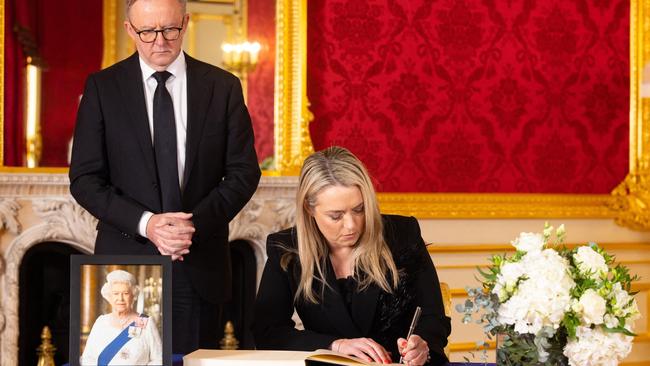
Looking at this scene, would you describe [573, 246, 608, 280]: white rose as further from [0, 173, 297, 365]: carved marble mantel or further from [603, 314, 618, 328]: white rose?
[0, 173, 297, 365]: carved marble mantel

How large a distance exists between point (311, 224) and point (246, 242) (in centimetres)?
218

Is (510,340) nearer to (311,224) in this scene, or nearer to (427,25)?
(311,224)

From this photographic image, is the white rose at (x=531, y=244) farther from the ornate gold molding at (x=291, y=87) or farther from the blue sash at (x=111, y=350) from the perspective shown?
the ornate gold molding at (x=291, y=87)

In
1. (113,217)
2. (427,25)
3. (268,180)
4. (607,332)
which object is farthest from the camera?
(427,25)

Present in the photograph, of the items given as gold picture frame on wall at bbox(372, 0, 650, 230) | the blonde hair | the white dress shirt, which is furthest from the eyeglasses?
gold picture frame on wall at bbox(372, 0, 650, 230)

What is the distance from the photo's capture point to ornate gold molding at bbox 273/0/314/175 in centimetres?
489

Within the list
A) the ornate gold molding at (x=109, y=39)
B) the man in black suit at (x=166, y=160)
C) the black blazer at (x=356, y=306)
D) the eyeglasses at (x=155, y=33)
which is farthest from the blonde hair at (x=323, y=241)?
the ornate gold molding at (x=109, y=39)

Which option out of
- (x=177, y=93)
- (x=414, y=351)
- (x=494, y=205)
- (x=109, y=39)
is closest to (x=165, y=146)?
(x=177, y=93)

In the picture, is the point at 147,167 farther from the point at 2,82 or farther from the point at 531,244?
the point at 2,82

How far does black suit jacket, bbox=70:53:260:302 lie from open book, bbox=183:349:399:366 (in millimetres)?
581

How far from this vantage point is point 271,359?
2180 millimetres

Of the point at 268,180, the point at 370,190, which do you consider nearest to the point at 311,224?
the point at 370,190

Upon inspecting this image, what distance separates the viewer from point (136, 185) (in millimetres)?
2803

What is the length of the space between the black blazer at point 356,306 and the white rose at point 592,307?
724 mm
